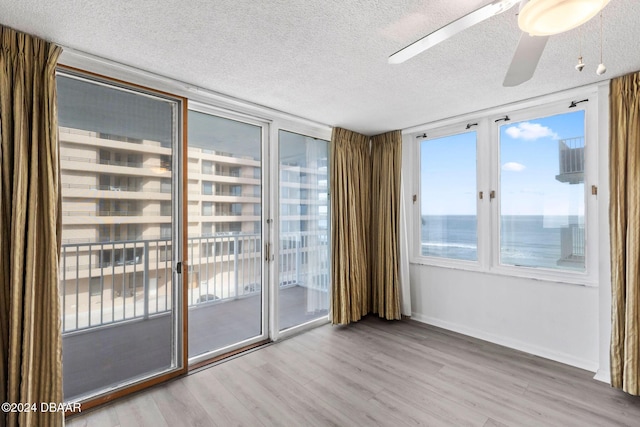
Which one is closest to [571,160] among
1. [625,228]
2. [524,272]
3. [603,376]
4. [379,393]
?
[625,228]

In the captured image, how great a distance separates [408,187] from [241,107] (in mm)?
2331

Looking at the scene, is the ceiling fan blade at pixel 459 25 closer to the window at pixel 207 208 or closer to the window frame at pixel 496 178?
the window frame at pixel 496 178

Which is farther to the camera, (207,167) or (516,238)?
(516,238)

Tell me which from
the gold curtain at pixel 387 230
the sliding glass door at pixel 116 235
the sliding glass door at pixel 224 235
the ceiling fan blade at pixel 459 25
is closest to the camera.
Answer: the ceiling fan blade at pixel 459 25

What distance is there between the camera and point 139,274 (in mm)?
2426

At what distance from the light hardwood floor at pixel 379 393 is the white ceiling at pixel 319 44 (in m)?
2.48

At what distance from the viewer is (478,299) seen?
3.41 m

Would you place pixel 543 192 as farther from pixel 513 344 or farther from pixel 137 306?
pixel 137 306

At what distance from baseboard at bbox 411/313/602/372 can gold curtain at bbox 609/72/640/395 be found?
1.29 ft

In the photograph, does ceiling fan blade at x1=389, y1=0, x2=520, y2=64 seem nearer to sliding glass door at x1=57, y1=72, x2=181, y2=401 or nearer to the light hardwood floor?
sliding glass door at x1=57, y1=72, x2=181, y2=401

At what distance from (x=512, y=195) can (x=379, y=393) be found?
2.43 metres

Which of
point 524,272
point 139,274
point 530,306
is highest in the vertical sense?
point 139,274

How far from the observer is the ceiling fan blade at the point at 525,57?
51.8 inches

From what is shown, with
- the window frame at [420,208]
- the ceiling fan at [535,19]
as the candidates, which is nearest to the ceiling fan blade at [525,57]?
the ceiling fan at [535,19]
